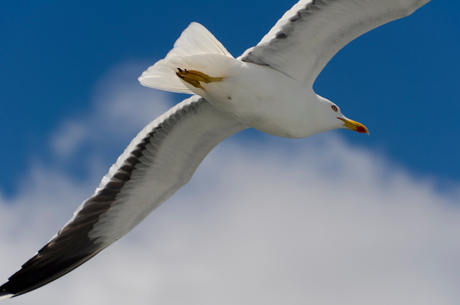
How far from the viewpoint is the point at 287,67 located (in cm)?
525

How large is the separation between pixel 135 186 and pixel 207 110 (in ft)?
4.76

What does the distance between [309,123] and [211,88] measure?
4.17ft

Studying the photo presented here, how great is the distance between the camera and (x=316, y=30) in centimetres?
501

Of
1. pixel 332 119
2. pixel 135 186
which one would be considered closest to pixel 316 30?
pixel 332 119

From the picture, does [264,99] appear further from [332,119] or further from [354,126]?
[354,126]

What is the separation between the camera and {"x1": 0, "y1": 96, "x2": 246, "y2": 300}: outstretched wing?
19.0ft

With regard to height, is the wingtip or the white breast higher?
the white breast

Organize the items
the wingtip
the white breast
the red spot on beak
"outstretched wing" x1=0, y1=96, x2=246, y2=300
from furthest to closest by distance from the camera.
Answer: the red spot on beak
"outstretched wing" x1=0, y1=96, x2=246, y2=300
the wingtip
the white breast

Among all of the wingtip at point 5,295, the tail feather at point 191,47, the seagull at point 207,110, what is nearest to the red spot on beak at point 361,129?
the seagull at point 207,110

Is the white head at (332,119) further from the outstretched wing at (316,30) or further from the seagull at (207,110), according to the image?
the outstretched wing at (316,30)

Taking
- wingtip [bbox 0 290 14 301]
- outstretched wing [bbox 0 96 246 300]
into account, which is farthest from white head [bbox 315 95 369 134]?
wingtip [bbox 0 290 14 301]

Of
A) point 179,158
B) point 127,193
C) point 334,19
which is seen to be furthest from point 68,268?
point 334,19

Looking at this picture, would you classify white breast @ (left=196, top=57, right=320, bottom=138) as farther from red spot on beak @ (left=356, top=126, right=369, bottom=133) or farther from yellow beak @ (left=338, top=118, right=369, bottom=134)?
red spot on beak @ (left=356, top=126, right=369, bottom=133)

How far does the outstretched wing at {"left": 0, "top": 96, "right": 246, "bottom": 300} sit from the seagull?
0.01 m
